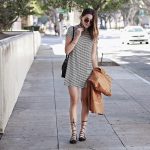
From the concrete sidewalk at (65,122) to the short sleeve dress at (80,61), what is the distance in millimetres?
879

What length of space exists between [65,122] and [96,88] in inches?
69.4

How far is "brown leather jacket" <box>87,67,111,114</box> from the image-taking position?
265 inches

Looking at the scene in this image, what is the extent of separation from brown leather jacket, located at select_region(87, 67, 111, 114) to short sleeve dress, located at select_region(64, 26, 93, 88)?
3.8 inches

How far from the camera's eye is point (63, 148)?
6684mm

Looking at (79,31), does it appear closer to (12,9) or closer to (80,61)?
(80,61)

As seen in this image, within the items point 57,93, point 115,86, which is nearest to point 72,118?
point 57,93

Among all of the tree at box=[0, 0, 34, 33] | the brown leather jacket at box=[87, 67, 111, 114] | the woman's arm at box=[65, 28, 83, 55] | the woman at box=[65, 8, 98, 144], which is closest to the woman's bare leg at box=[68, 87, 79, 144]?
the woman at box=[65, 8, 98, 144]

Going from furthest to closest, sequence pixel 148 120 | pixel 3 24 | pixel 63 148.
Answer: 1. pixel 3 24
2. pixel 148 120
3. pixel 63 148

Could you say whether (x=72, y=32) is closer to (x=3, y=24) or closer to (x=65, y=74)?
(x=65, y=74)

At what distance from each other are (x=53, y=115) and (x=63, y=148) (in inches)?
91.9

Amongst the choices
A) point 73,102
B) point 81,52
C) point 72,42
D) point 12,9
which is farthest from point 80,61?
point 12,9

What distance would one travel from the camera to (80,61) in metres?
6.77

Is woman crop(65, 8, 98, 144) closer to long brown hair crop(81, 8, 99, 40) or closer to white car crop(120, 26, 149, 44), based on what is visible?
long brown hair crop(81, 8, 99, 40)

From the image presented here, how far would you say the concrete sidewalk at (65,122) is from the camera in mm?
6909
